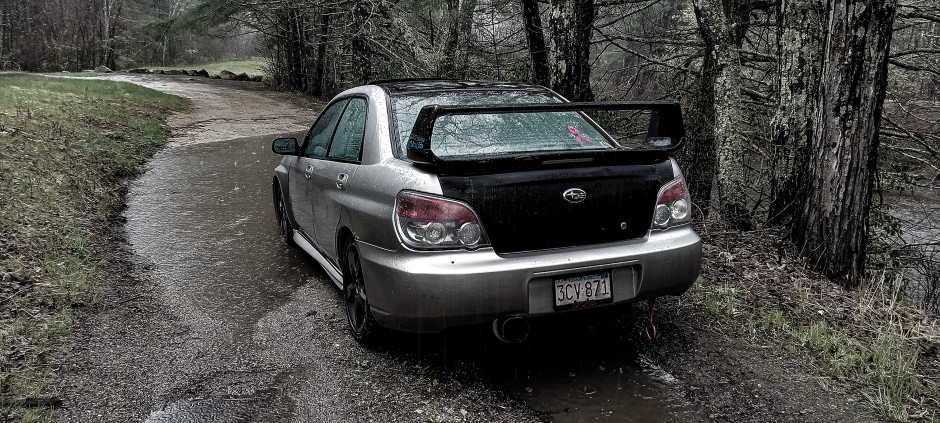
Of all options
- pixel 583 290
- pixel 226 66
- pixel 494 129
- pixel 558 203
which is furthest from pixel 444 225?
pixel 226 66

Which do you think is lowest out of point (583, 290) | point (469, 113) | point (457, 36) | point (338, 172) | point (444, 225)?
point (583, 290)

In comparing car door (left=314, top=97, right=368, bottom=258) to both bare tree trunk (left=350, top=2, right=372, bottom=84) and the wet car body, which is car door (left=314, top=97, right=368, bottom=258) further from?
bare tree trunk (left=350, top=2, right=372, bottom=84)

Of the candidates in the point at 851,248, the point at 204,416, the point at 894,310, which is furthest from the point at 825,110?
the point at 204,416

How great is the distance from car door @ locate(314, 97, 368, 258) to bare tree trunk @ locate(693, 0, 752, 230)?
435 cm

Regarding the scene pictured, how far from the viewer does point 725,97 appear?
812 cm

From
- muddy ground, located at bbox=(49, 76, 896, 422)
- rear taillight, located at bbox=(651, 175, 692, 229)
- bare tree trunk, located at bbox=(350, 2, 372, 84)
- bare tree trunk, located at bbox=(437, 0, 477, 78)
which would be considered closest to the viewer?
muddy ground, located at bbox=(49, 76, 896, 422)

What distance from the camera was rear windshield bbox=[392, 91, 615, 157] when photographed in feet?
13.2

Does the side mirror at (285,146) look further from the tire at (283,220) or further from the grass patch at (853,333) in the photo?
the grass patch at (853,333)

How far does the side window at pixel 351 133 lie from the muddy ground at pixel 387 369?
1.11 m

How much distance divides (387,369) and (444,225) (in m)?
1.02

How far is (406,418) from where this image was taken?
11.3ft

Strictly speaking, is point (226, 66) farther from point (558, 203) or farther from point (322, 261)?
point (558, 203)

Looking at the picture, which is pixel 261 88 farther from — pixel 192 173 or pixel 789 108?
pixel 789 108

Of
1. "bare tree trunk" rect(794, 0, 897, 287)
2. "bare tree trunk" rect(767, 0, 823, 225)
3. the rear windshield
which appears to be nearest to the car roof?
the rear windshield
